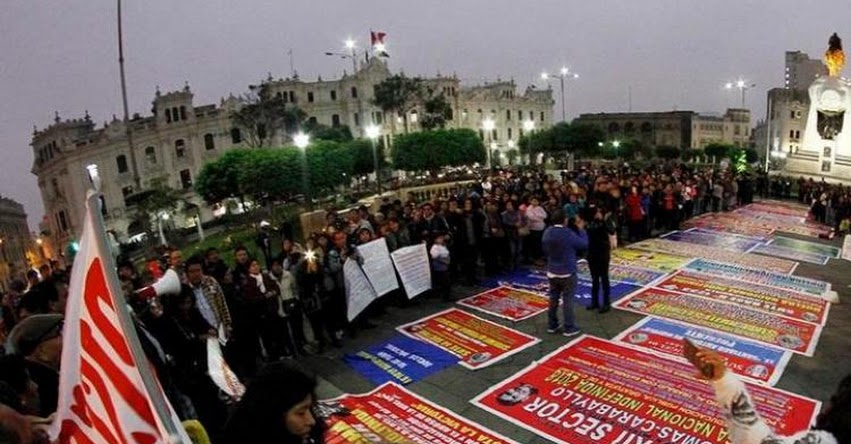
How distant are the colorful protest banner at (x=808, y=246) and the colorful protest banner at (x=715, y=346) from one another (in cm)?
794

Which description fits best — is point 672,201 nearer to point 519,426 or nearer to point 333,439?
point 519,426

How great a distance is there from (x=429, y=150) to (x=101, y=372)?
44680 millimetres

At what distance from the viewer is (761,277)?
10.2 meters

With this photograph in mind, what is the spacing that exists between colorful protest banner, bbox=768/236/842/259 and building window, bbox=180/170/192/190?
2176 inches

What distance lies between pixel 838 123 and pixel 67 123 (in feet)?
223

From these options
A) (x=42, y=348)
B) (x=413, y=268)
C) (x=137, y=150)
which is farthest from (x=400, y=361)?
(x=137, y=150)

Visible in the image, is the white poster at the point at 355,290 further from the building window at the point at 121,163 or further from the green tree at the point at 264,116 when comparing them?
the building window at the point at 121,163

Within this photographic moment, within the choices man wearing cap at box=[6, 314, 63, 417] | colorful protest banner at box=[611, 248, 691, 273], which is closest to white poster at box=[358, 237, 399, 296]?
man wearing cap at box=[6, 314, 63, 417]

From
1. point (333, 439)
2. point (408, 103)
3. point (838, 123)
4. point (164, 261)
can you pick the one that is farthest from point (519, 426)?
point (408, 103)

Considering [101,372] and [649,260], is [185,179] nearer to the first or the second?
[649,260]

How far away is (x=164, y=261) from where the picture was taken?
8312mm

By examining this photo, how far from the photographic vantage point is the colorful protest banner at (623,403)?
16.7ft

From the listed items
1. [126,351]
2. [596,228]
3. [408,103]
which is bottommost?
[596,228]

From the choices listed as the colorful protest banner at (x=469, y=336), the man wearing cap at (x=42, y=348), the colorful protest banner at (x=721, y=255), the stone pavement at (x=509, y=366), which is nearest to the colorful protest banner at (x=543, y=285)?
the stone pavement at (x=509, y=366)
